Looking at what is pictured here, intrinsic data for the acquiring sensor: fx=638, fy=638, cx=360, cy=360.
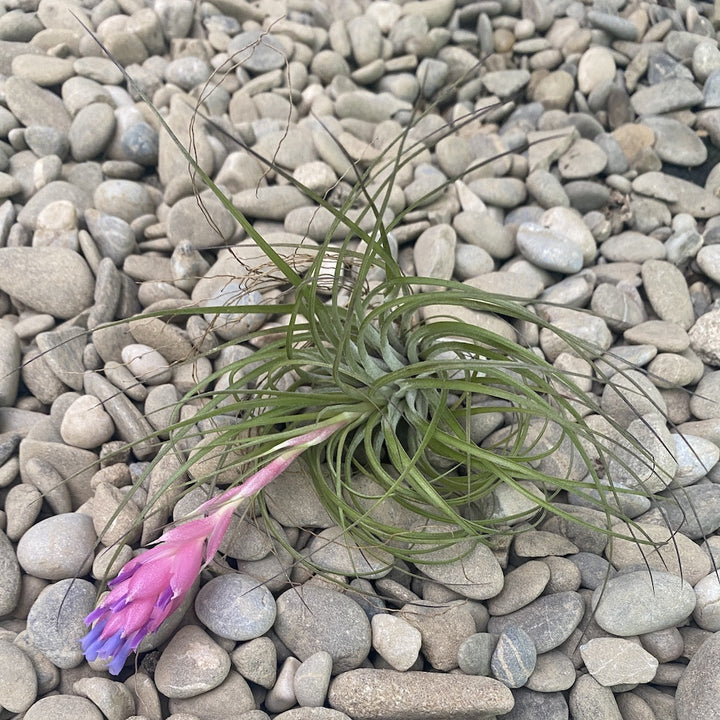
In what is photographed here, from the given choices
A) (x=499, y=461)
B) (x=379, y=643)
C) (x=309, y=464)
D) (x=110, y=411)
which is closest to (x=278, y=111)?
(x=110, y=411)

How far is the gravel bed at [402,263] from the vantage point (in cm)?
121

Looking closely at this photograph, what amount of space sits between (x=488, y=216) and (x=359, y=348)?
1.03m

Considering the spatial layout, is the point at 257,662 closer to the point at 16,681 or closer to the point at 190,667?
the point at 190,667

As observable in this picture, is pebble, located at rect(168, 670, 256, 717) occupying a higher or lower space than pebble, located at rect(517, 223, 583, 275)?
lower

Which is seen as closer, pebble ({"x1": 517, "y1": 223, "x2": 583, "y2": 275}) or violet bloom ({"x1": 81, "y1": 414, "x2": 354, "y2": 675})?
violet bloom ({"x1": 81, "y1": 414, "x2": 354, "y2": 675})

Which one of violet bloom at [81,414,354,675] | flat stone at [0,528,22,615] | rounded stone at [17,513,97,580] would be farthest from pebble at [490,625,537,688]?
flat stone at [0,528,22,615]

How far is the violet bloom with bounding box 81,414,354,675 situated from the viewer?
1.02 meters

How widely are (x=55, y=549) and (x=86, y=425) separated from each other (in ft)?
0.98

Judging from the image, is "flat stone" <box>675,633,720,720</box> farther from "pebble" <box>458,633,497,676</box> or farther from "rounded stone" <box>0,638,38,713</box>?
"rounded stone" <box>0,638,38,713</box>

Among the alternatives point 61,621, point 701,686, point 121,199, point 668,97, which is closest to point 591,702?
point 701,686

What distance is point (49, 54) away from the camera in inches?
96.1

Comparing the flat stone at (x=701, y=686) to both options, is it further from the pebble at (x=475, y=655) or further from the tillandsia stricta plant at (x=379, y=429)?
the pebble at (x=475, y=655)

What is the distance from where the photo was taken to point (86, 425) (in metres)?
1.49

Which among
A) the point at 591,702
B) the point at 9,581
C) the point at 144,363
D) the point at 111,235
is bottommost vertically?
the point at 591,702
